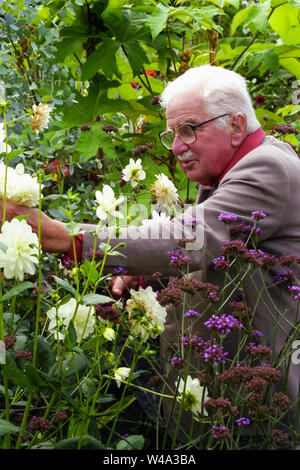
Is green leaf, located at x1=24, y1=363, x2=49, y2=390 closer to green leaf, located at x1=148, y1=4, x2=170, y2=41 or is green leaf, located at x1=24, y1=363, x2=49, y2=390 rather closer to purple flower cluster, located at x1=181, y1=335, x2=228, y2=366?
purple flower cluster, located at x1=181, y1=335, x2=228, y2=366

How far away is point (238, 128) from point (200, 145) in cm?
14

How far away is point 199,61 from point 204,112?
1097mm

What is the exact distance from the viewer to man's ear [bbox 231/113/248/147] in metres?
2.21

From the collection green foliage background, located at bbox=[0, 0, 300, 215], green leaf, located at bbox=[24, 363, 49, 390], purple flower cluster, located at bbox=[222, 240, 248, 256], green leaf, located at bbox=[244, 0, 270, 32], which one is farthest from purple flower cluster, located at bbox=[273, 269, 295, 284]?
green leaf, located at bbox=[244, 0, 270, 32]

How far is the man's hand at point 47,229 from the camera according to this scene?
169 centimetres

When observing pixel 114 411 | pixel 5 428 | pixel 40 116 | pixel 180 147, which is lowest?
pixel 114 411

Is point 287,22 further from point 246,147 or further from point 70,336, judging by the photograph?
point 70,336

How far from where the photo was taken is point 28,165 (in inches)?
93.7

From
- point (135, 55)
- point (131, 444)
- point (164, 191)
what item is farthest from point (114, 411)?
point (135, 55)

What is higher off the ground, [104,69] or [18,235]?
[104,69]

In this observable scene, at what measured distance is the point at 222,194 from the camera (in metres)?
1.94

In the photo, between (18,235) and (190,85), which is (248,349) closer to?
(18,235)

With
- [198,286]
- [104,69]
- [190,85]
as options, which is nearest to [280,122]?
[104,69]

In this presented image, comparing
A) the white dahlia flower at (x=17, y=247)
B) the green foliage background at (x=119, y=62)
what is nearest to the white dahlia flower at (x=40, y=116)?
the white dahlia flower at (x=17, y=247)
